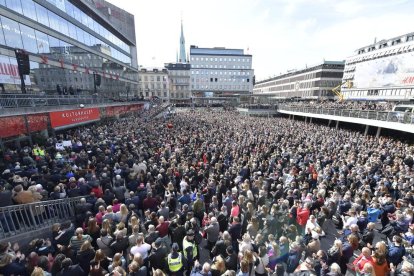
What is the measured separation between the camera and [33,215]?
6164mm

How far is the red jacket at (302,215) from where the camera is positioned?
21.2 ft

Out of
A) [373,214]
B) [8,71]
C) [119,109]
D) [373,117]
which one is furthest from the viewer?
[119,109]

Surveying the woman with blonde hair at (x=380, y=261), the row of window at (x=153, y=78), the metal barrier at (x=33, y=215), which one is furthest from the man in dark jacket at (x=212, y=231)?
the row of window at (x=153, y=78)

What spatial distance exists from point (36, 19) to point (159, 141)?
15.5 meters

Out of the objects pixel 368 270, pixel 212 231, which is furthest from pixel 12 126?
pixel 368 270

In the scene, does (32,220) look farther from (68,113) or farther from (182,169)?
(68,113)

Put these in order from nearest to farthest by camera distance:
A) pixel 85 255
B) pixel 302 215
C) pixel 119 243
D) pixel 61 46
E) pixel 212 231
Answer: pixel 85 255, pixel 119 243, pixel 212 231, pixel 302 215, pixel 61 46

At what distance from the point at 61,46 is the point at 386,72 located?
54055 mm

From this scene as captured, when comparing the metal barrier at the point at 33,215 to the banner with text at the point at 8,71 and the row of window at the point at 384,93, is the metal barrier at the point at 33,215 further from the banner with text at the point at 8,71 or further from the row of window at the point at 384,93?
the row of window at the point at 384,93

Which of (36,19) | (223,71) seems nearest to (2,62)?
(36,19)

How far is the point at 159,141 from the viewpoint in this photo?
661 inches

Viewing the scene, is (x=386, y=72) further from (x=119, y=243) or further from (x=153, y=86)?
(x=153, y=86)

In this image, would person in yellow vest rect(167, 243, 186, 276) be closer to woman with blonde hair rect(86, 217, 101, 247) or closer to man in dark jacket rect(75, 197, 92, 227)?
woman with blonde hair rect(86, 217, 101, 247)

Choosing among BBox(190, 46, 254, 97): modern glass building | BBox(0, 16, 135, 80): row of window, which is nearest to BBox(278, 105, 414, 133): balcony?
BBox(0, 16, 135, 80): row of window
